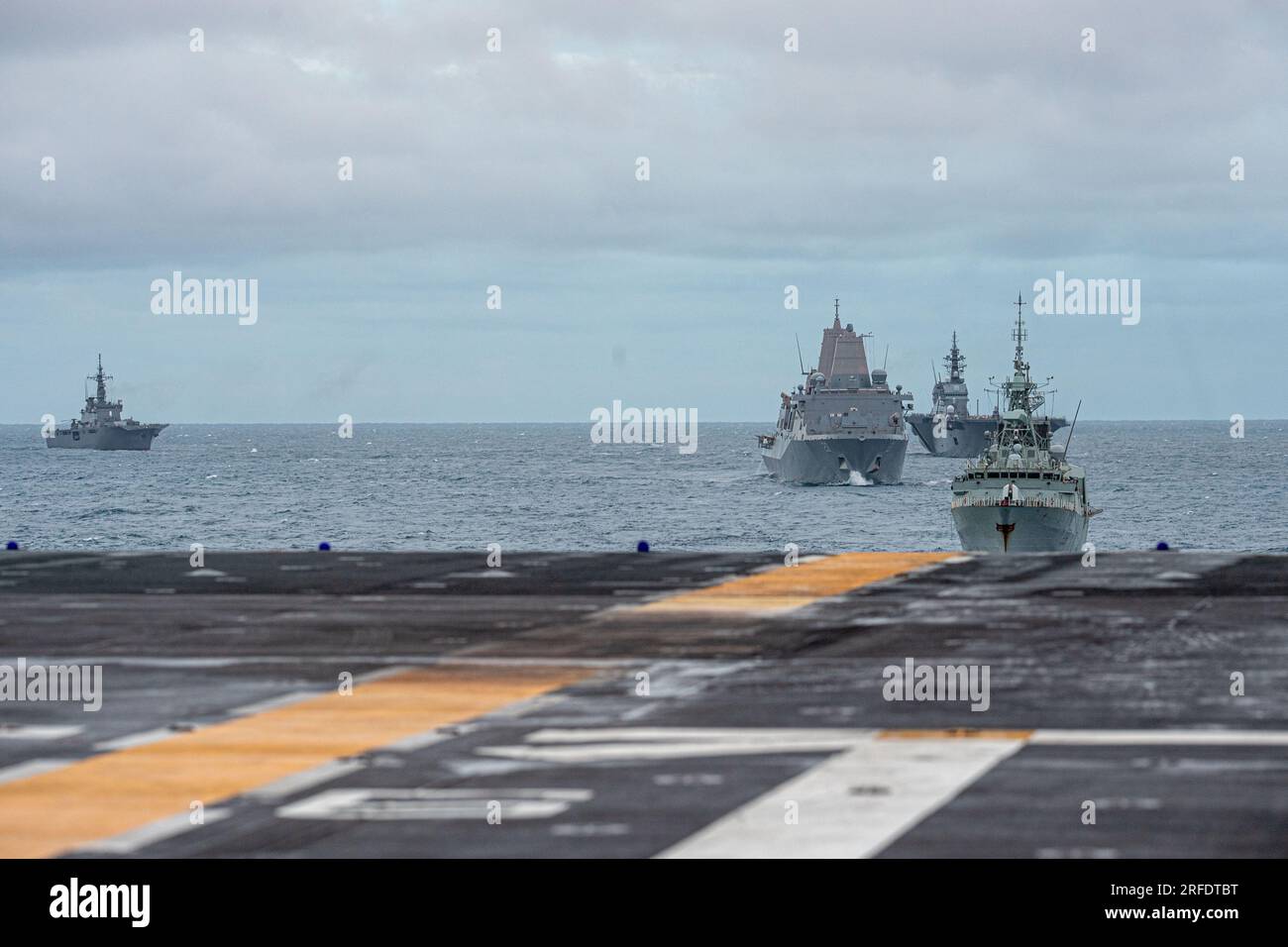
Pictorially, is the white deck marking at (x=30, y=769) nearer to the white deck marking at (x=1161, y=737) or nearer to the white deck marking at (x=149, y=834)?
the white deck marking at (x=149, y=834)

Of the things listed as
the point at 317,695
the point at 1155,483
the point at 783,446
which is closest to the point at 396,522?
the point at 783,446

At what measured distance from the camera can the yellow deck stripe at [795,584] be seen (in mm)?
24547

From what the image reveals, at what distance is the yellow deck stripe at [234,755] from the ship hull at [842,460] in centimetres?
16101

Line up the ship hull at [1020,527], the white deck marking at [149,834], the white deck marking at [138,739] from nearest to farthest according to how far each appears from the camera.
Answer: the white deck marking at [149,834] < the white deck marking at [138,739] < the ship hull at [1020,527]

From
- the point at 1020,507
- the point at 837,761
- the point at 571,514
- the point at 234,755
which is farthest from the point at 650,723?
the point at 571,514

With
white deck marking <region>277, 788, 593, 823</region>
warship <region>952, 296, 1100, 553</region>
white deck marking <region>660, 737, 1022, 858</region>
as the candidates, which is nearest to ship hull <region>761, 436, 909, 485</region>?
warship <region>952, 296, 1100, 553</region>

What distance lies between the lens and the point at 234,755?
→ 547 inches

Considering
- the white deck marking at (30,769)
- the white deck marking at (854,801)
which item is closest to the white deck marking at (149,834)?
the white deck marking at (30,769)

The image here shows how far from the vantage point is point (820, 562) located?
31.9 meters

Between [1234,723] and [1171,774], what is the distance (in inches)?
94.6

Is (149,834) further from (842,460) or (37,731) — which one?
(842,460)

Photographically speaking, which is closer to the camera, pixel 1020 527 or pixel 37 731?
pixel 37 731

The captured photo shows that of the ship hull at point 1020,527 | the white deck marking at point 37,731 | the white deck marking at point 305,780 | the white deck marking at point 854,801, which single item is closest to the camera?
the white deck marking at point 854,801

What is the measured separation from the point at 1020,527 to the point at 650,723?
7283 centimetres
